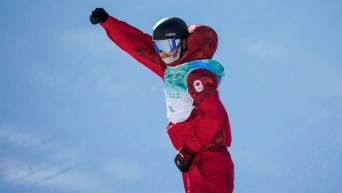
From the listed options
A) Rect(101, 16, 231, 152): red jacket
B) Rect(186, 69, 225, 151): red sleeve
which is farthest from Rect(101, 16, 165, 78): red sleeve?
Rect(186, 69, 225, 151): red sleeve

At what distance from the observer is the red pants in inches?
145

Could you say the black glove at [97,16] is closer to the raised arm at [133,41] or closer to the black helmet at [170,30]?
the raised arm at [133,41]

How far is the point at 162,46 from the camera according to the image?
3.66 meters

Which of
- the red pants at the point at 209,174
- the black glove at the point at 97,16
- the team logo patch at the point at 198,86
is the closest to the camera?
the team logo patch at the point at 198,86

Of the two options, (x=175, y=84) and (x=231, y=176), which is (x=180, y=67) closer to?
(x=175, y=84)

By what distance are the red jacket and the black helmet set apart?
0.21 ft

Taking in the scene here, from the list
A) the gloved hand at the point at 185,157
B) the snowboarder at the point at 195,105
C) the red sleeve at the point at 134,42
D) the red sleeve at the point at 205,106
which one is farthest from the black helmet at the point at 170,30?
the gloved hand at the point at 185,157

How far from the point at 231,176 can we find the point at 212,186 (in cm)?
14

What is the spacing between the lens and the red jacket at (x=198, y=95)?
140 inches

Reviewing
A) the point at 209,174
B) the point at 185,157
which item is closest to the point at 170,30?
the point at 185,157

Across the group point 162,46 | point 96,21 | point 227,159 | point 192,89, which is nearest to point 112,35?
point 96,21

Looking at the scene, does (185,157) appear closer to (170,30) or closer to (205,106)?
(205,106)

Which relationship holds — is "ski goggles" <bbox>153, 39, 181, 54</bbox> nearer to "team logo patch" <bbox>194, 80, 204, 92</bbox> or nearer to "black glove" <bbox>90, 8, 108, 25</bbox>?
"team logo patch" <bbox>194, 80, 204, 92</bbox>

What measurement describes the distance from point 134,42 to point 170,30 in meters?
0.46
